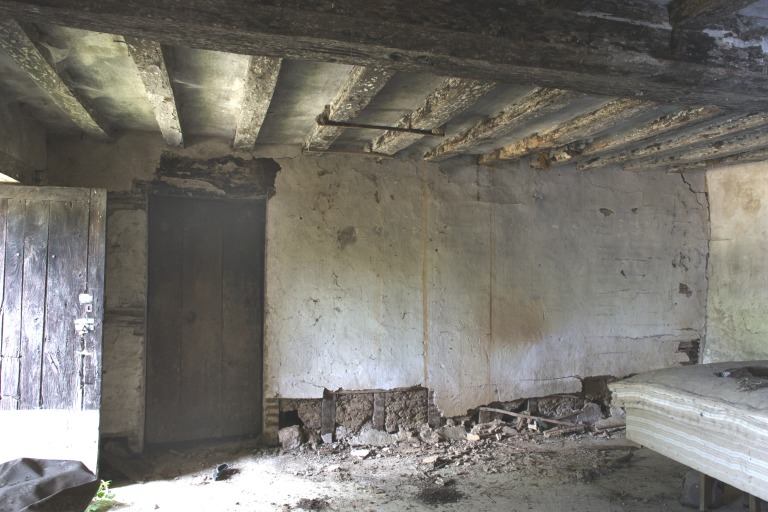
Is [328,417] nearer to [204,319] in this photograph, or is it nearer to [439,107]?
[204,319]

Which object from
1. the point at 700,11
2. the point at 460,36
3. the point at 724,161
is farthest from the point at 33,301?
the point at 724,161

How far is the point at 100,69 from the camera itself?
2352 millimetres

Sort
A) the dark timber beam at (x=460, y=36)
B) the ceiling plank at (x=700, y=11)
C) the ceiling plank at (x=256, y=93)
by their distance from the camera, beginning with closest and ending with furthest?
the dark timber beam at (x=460, y=36), the ceiling plank at (x=700, y=11), the ceiling plank at (x=256, y=93)

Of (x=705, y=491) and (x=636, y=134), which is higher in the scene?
(x=636, y=134)

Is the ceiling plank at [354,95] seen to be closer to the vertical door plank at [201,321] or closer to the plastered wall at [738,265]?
the vertical door plank at [201,321]

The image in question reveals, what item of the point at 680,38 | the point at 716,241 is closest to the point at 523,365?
the point at 716,241

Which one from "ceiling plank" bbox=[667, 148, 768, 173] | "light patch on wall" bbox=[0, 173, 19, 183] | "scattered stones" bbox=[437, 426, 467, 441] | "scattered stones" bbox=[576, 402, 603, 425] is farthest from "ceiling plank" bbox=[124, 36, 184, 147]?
"ceiling plank" bbox=[667, 148, 768, 173]

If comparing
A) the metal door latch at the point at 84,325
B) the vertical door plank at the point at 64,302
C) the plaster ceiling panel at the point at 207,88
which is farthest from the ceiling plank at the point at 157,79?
the metal door latch at the point at 84,325

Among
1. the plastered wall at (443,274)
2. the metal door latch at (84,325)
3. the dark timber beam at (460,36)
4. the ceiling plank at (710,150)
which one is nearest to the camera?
the dark timber beam at (460,36)

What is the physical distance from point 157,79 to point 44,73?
448 mm

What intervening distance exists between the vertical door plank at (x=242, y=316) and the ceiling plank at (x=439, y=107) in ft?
4.06

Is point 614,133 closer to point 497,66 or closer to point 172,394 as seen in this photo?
point 497,66

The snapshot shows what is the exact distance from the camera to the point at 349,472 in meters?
3.42

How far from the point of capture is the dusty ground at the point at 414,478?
9.73 feet
